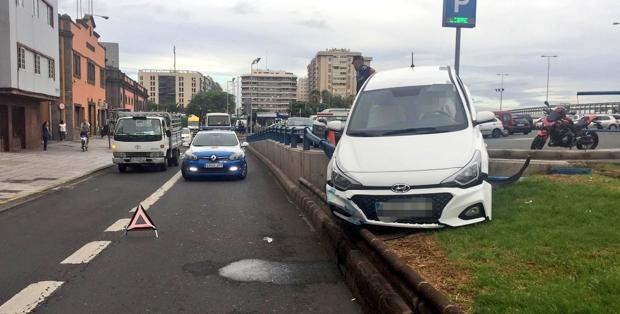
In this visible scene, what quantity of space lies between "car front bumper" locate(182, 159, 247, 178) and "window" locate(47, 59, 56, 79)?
19.5 m

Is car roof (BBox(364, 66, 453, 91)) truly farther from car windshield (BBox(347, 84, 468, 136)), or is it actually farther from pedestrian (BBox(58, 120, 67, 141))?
pedestrian (BBox(58, 120, 67, 141))

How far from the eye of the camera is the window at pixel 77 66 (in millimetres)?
40056

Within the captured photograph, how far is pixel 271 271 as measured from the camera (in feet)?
20.0

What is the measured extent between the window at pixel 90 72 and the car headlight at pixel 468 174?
43.1 m

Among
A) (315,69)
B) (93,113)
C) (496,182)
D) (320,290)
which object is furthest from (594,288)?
(315,69)

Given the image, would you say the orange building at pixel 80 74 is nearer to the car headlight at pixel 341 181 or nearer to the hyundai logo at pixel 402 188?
the car headlight at pixel 341 181

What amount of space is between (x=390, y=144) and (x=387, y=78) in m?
1.74

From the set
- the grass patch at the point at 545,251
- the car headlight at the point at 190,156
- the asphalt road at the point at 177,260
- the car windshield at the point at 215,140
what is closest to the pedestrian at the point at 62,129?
the car windshield at the point at 215,140

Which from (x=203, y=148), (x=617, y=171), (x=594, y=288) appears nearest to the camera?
(x=594, y=288)

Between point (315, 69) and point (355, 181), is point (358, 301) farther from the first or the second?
point (315, 69)

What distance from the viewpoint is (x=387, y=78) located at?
809 cm

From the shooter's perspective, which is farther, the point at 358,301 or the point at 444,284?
the point at 358,301

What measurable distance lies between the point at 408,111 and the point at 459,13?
3557 mm

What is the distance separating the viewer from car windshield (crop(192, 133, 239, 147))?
17.0 metres
